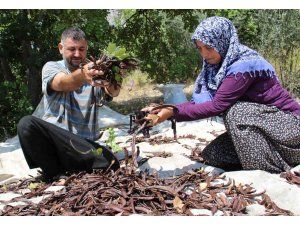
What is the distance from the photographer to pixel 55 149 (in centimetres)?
334

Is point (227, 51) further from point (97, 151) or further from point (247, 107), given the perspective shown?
point (97, 151)

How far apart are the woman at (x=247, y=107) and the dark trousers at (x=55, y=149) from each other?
1.75 feet

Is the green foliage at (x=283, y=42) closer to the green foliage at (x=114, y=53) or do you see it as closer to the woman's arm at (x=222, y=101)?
the woman's arm at (x=222, y=101)

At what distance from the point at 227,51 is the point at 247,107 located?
1.46 feet

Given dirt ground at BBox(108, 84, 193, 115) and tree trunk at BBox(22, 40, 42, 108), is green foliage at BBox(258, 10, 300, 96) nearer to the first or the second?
dirt ground at BBox(108, 84, 193, 115)

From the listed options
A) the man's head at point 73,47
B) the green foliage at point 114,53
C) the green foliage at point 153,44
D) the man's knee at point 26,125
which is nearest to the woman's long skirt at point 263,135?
the green foliage at point 114,53

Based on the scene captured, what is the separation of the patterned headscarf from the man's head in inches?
33.0

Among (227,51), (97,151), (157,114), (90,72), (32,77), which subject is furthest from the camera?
(32,77)

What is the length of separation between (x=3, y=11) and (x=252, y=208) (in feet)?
20.3

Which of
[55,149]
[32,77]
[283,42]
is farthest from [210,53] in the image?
[283,42]

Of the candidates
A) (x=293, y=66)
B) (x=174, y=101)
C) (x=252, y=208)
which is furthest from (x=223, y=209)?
(x=293, y=66)

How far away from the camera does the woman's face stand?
10.8ft

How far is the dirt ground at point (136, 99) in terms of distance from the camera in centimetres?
890

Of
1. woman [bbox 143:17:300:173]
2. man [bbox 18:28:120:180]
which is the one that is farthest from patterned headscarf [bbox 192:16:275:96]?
man [bbox 18:28:120:180]
